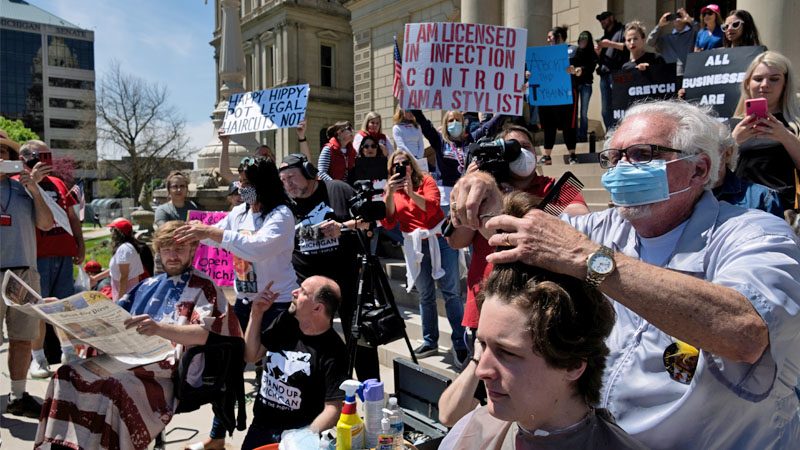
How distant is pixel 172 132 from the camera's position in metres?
40.8

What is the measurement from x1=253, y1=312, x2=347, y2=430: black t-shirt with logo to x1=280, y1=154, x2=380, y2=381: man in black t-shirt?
1.36 meters

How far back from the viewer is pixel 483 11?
11.2 m

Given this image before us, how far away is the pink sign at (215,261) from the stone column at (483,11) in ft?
23.1

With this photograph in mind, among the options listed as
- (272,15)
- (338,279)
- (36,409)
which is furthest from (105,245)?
(272,15)

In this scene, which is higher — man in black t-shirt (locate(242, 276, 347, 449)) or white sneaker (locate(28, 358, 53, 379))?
man in black t-shirt (locate(242, 276, 347, 449))

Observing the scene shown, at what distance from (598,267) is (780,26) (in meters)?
6.63

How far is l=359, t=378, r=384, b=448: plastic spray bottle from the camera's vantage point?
231 cm

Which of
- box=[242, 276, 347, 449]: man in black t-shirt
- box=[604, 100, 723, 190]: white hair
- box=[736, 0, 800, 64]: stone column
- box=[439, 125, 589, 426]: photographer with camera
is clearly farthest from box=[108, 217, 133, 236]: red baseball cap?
box=[736, 0, 800, 64]: stone column

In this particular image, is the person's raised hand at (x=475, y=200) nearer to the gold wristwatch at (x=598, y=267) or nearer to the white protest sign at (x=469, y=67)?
the gold wristwatch at (x=598, y=267)

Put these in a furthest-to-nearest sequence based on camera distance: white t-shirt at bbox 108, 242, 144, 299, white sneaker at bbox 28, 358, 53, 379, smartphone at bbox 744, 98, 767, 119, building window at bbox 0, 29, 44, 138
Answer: building window at bbox 0, 29, 44, 138, white sneaker at bbox 28, 358, 53, 379, white t-shirt at bbox 108, 242, 144, 299, smartphone at bbox 744, 98, 767, 119

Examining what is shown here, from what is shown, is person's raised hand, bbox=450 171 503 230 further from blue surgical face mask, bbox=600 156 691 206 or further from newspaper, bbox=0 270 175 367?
newspaper, bbox=0 270 175 367

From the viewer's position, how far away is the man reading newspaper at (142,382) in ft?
10.1

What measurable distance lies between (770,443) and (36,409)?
5208 millimetres

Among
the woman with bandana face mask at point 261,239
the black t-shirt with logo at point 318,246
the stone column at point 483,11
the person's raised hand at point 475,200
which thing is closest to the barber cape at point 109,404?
the woman with bandana face mask at point 261,239
